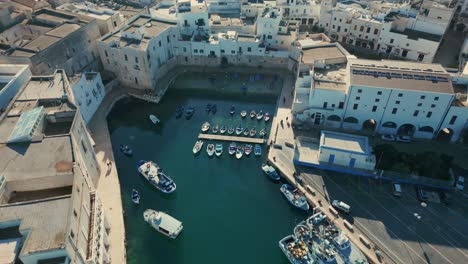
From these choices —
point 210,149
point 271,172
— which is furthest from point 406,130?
point 210,149

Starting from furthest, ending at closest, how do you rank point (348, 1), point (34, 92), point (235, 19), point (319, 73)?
point (348, 1)
point (235, 19)
point (319, 73)
point (34, 92)

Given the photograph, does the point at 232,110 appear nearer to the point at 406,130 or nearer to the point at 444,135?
the point at 406,130

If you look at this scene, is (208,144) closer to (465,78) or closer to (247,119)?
(247,119)

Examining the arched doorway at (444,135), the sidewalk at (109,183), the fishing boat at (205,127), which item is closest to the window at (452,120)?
the arched doorway at (444,135)

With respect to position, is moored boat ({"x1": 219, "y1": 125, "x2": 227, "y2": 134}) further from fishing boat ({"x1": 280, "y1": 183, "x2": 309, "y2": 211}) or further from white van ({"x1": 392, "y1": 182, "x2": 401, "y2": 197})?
white van ({"x1": 392, "y1": 182, "x2": 401, "y2": 197})

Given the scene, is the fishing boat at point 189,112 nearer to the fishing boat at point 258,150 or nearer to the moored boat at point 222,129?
the moored boat at point 222,129

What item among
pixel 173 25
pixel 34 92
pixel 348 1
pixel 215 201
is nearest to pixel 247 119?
pixel 215 201
